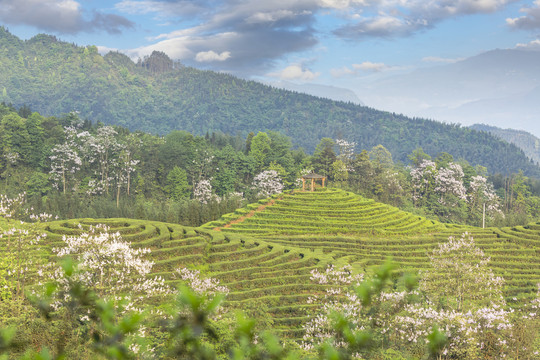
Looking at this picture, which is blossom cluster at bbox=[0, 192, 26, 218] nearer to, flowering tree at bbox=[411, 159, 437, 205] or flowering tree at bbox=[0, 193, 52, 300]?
flowering tree at bbox=[0, 193, 52, 300]

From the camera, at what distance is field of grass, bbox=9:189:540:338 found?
30547mm

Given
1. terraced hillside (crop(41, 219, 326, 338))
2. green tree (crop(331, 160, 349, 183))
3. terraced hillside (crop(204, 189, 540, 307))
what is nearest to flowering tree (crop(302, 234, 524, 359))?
terraced hillside (crop(41, 219, 326, 338))

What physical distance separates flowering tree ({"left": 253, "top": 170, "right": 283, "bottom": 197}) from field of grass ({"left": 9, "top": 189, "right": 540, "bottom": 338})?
55.6 feet

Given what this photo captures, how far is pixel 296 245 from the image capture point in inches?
1756

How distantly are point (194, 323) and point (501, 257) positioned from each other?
4630 cm

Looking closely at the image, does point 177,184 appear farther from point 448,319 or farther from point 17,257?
point 448,319

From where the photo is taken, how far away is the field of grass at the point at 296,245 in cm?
3055

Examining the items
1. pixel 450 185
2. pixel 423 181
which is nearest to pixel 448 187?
pixel 450 185

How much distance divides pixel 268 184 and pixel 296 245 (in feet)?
111

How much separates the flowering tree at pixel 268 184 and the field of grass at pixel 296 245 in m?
17.0

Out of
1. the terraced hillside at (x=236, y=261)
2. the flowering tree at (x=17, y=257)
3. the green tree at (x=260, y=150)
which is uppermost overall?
the green tree at (x=260, y=150)

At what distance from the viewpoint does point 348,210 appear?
181 feet

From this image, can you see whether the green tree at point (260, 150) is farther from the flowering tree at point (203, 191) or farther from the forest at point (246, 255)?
the flowering tree at point (203, 191)

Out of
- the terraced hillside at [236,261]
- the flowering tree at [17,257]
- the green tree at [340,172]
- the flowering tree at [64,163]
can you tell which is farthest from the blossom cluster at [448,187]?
the flowering tree at [17,257]
